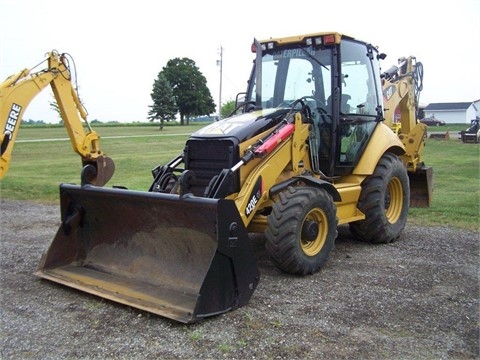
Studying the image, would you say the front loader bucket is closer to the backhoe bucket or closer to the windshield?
the windshield

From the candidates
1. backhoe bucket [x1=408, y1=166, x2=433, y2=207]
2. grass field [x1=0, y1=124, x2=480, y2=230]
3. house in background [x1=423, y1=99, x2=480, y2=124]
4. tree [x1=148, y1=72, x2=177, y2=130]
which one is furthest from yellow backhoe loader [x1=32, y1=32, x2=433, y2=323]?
house in background [x1=423, y1=99, x2=480, y2=124]

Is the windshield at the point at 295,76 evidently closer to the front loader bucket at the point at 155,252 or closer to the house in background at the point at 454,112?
the front loader bucket at the point at 155,252

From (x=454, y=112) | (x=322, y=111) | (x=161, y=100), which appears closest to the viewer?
(x=322, y=111)

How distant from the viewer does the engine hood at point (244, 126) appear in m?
5.52

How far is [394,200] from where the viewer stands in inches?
293

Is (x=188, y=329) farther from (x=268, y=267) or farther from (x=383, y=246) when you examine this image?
(x=383, y=246)

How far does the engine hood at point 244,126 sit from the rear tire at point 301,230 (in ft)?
2.50

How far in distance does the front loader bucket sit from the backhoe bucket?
5085 millimetres

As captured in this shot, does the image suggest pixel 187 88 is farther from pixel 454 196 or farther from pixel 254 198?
pixel 254 198

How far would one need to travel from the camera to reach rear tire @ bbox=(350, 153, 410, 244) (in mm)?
6734

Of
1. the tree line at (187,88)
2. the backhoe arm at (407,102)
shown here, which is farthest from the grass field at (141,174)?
the tree line at (187,88)

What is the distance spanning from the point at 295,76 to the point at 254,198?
7.08 ft

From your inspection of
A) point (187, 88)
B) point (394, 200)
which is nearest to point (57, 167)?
point (394, 200)

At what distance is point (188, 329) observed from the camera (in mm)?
4141
